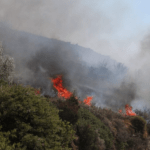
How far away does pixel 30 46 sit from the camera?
59562 millimetres

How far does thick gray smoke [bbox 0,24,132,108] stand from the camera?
50156 mm

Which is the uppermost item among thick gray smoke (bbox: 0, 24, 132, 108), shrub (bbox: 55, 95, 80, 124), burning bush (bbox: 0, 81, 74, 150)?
thick gray smoke (bbox: 0, 24, 132, 108)

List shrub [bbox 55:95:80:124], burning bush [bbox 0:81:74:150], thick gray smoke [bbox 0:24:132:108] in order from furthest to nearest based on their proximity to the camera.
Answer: thick gray smoke [bbox 0:24:132:108] < shrub [bbox 55:95:80:124] < burning bush [bbox 0:81:74:150]

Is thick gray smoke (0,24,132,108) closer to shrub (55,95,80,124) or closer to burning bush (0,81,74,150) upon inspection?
shrub (55,95,80,124)

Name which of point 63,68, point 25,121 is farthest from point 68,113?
point 63,68

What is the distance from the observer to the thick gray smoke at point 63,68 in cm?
5016

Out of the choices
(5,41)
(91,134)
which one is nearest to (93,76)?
(5,41)

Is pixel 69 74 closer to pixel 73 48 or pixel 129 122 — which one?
pixel 73 48

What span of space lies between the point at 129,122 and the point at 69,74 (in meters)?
44.6

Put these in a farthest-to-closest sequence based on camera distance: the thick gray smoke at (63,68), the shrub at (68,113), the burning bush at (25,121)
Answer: the thick gray smoke at (63,68) < the shrub at (68,113) < the burning bush at (25,121)

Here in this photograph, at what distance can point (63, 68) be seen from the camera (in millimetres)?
62719

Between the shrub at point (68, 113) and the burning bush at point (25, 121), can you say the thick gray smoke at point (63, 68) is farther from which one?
the burning bush at point (25, 121)

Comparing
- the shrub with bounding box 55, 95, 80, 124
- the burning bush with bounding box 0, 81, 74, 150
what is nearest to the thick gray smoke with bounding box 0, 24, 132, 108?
the shrub with bounding box 55, 95, 80, 124

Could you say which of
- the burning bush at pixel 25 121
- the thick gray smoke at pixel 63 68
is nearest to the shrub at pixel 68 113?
the burning bush at pixel 25 121
